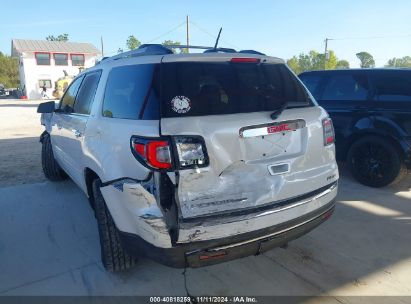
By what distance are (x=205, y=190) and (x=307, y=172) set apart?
90cm

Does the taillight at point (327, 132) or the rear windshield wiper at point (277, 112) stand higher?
the rear windshield wiper at point (277, 112)

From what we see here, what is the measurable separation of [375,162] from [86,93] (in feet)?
13.9

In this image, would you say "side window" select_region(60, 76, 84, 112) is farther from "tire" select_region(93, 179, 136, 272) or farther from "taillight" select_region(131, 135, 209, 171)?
"taillight" select_region(131, 135, 209, 171)

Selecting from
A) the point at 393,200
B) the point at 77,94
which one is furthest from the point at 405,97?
the point at 77,94

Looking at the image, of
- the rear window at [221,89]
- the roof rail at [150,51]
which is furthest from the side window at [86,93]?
the rear window at [221,89]

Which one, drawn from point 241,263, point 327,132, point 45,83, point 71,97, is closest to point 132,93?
point 327,132

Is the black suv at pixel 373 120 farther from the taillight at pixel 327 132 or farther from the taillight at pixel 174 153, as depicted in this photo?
the taillight at pixel 174 153

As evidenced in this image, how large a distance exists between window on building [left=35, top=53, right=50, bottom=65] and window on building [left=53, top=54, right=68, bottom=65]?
91cm

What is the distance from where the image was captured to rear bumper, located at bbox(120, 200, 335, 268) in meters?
2.25

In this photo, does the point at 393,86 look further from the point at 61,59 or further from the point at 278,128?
the point at 61,59

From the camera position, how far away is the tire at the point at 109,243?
2906 millimetres

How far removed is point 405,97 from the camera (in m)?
4.85

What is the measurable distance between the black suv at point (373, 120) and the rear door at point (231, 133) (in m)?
2.75

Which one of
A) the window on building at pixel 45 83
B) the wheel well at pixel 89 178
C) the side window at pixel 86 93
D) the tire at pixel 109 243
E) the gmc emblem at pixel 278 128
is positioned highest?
the window on building at pixel 45 83
